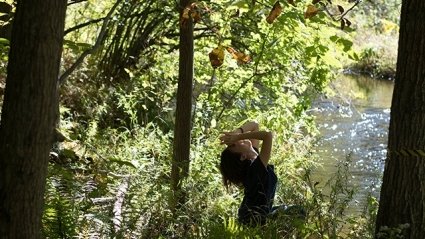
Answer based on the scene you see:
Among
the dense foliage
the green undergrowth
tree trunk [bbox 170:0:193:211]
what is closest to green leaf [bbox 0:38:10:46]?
the dense foliage

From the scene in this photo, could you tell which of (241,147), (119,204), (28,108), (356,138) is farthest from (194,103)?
(356,138)

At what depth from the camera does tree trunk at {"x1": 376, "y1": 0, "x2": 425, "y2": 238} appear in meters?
3.73

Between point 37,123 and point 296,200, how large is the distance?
114 inches

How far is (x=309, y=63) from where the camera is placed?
7418 millimetres

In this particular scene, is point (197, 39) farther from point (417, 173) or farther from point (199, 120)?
point (417, 173)

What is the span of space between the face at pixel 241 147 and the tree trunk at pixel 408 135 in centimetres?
192

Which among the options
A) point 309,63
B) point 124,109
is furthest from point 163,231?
point 124,109

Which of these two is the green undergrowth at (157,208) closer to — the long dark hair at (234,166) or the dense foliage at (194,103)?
the dense foliage at (194,103)

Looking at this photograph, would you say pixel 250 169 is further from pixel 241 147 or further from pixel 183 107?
pixel 183 107

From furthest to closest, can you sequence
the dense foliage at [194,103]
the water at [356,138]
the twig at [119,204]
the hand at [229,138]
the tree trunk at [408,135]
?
1. the water at [356,138]
2. the hand at [229,138]
3. the dense foliage at [194,103]
4. the twig at [119,204]
5. the tree trunk at [408,135]

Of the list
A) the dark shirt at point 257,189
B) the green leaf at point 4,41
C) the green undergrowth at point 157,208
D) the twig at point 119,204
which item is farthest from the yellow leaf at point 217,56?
the green leaf at point 4,41

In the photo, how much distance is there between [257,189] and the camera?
18.0 ft

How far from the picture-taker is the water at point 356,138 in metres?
10.6

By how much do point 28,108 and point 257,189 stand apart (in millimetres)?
2957
